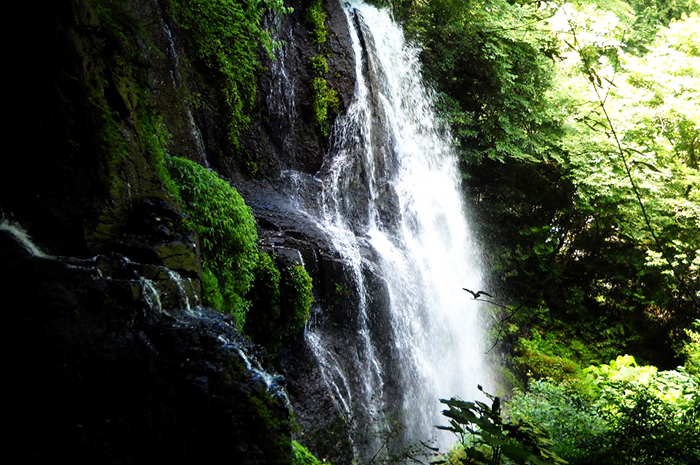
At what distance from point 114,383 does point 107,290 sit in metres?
0.52

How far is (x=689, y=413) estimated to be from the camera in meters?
4.00

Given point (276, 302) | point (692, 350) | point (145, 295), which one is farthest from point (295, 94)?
point (692, 350)

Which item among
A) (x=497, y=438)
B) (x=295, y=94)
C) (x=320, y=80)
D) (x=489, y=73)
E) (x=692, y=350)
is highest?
(x=489, y=73)

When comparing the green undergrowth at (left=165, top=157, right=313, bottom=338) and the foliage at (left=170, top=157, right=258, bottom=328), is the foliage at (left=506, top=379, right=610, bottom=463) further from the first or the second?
the foliage at (left=170, top=157, right=258, bottom=328)

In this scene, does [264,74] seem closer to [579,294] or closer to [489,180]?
[489,180]

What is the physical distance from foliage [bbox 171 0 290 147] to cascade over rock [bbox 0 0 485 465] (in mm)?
243

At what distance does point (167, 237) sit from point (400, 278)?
194 inches

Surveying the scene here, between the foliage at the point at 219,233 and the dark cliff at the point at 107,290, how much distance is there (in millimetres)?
448

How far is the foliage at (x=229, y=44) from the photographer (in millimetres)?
5309

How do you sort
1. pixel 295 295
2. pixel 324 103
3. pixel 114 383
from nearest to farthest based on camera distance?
pixel 114 383, pixel 295 295, pixel 324 103

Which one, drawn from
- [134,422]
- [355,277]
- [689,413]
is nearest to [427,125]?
[355,277]

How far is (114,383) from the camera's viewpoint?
2234 mm

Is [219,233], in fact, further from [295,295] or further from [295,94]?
[295,94]

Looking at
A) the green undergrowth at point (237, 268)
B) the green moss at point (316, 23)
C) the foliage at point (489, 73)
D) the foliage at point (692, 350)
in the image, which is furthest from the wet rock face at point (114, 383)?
the foliage at point (489, 73)
